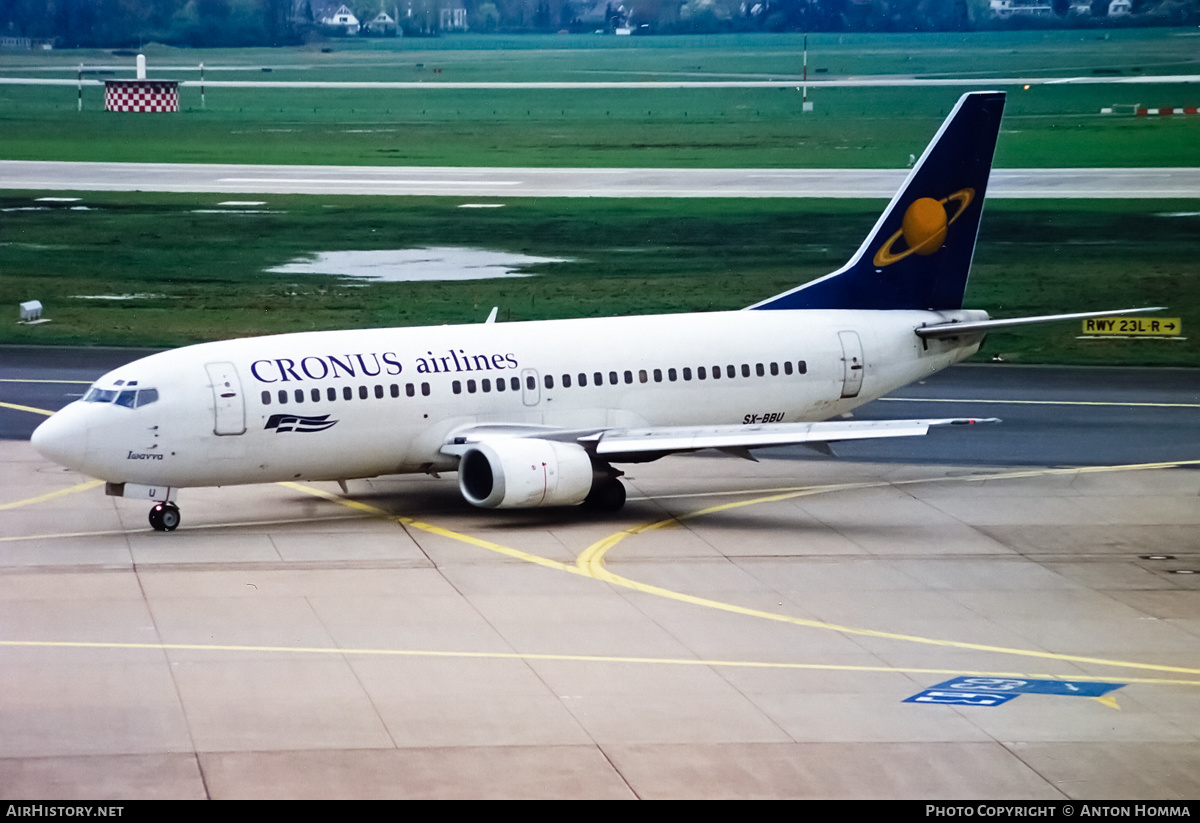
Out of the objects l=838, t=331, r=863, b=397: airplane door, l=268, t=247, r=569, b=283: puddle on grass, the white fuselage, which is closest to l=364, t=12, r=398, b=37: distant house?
l=268, t=247, r=569, b=283: puddle on grass

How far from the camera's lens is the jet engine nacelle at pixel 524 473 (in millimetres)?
38656

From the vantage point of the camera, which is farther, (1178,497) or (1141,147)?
(1141,147)

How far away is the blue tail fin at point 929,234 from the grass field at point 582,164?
56.3 feet

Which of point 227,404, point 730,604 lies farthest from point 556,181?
point 730,604

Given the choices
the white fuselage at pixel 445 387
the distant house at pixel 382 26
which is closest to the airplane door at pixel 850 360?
the white fuselage at pixel 445 387

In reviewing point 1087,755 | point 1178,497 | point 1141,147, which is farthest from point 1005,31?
point 1087,755

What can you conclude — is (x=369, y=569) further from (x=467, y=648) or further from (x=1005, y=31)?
(x=1005, y=31)

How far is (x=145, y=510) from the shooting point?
40969mm

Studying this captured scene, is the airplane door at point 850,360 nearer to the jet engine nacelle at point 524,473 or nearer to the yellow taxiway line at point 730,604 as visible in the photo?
the yellow taxiway line at point 730,604

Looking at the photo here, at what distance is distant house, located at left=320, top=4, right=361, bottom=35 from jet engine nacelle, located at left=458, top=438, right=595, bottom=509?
58.0 meters

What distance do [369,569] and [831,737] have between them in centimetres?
1279

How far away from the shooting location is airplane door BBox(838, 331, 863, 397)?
4472 centimetres

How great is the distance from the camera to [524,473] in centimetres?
3872

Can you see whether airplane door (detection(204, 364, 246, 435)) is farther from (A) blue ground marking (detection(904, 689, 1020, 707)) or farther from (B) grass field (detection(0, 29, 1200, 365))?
(B) grass field (detection(0, 29, 1200, 365))
